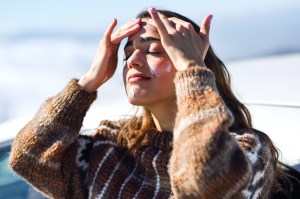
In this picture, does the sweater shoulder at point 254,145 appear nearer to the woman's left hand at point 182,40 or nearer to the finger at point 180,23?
the woman's left hand at point 182,40

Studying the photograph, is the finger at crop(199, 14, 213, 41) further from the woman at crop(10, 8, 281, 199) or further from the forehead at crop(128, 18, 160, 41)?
the forehead at crop(128, 18, 160, 41)

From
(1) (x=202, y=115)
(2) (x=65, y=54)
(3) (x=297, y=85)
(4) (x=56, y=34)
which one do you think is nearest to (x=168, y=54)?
(1) (x=202, y=115)

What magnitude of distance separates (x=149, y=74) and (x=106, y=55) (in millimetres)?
272

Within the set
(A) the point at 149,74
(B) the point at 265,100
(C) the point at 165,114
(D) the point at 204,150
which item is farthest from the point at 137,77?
(B) the point at 265,100

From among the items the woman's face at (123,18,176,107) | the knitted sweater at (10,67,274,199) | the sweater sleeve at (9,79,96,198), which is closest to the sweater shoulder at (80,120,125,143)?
the knitted sweater at (10,67,274,199)

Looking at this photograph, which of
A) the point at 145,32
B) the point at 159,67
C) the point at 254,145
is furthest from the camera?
the point at 145,32

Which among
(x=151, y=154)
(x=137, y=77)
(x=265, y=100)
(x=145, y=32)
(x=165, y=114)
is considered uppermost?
(x=145, y=32)

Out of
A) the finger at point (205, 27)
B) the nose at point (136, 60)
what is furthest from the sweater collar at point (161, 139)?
the finger at point (205, 27)

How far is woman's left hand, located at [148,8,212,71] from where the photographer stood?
2.57 meters

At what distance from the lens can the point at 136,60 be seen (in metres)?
2.74

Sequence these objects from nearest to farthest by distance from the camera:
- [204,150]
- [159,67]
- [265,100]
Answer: [204,150]
[159,67]
[265,100]

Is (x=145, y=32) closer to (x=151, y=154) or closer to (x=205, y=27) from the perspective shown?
(x=205, y=27)

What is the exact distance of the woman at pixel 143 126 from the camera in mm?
2485

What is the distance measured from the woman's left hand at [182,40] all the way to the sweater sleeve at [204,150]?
0.10m
